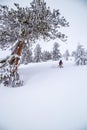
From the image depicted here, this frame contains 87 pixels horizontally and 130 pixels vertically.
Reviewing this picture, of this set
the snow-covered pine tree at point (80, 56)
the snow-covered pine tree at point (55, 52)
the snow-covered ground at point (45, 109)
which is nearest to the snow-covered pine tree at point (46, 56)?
the snow-covered pine tree at point (55, 52)

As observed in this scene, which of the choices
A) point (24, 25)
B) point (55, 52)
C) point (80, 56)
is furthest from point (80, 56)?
point (55, 52)

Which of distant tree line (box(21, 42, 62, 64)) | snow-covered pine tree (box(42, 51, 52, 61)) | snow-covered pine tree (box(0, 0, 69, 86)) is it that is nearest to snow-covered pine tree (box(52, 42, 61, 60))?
distant tree line (box(21, 42, 62, 64))

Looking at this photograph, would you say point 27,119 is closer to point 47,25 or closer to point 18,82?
point 18,82

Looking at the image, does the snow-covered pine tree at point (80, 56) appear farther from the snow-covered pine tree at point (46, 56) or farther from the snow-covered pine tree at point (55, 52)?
the snow-covered pine tree at point (46, 56)

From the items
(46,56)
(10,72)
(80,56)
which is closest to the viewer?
(10,72)

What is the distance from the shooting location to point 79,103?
7.33 meters

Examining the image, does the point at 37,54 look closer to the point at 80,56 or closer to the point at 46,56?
the point at 46,56

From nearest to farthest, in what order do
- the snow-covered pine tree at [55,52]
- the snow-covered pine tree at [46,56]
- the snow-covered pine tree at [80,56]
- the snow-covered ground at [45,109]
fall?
the snow-covered ground at [45,109], the snow-covered pine tree at [80,56], the snow-covered pine tree at [55,52], the snow-covered pine tree at [46,56]

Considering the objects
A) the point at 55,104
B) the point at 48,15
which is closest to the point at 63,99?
the point at 55,104

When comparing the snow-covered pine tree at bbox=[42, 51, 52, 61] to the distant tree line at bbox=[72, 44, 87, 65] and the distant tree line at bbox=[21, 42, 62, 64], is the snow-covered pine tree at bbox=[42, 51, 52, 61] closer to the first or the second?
the distant tree line at bbox=[21, 42, 62, 64]

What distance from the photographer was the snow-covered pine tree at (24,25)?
11.5 meters

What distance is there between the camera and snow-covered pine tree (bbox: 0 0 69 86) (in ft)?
37.8

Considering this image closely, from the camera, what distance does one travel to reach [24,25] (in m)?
11.6

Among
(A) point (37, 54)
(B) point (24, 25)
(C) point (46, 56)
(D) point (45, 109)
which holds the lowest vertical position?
(D) point (45, 109)
